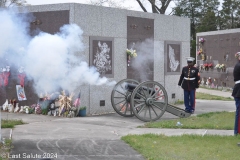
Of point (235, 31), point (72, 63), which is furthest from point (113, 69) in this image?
point (235, 31)

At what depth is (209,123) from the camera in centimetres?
1191

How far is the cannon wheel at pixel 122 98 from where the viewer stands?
1309cm

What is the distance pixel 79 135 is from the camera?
9781 mm

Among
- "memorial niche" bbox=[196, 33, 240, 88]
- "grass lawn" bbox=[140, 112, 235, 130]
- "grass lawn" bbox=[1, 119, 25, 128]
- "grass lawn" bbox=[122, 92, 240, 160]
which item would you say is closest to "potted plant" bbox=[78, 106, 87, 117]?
"grass lawn" bbox=[1, 119, 25, 128]

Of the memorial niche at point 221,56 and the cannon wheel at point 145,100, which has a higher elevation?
the memorial niche at point 221,56

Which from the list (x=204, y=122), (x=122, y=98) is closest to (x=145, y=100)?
(x=122, y=98)

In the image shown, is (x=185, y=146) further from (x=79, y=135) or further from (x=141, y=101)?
(x=141, y=101)

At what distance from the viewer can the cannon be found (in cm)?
1228

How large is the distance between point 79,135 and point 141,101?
9.92ft

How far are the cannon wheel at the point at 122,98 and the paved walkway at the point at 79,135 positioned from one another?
0.80ft

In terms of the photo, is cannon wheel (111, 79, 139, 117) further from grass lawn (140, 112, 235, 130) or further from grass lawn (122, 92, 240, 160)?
grass lawn (122, 92, 240, 160)

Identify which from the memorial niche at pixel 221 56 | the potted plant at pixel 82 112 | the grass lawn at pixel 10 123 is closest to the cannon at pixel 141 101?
the potted plant at pixel 82 112

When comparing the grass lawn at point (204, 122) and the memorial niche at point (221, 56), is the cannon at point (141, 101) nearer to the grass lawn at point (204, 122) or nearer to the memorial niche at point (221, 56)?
the grass lawn at point (204, 122)

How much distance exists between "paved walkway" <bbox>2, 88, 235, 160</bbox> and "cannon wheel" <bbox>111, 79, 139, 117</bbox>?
0.25 meters
